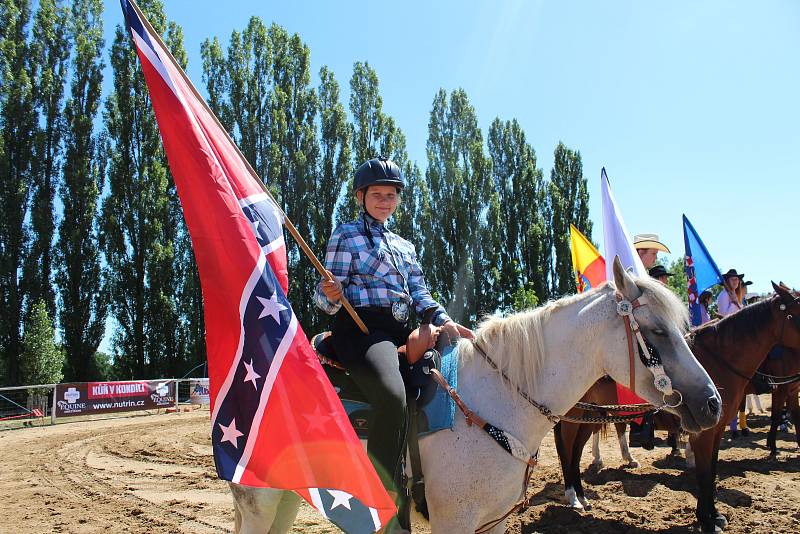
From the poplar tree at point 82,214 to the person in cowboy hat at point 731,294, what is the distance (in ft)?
87.0

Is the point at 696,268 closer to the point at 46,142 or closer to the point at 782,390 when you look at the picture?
the point at 782,390

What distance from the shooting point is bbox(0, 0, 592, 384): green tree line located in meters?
24.7

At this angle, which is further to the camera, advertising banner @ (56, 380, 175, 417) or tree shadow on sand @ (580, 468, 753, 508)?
advertising banner @ (56, 380, 175, 417)

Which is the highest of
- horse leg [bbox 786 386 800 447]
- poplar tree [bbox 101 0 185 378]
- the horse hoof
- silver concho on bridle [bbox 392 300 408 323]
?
poplar tree [bbox 101 0 185 378]

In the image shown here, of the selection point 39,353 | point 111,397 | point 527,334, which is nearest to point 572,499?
point 527,334

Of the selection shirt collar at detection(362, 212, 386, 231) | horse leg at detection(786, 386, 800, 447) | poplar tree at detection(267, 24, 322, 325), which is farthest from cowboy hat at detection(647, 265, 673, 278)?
poplar tree at detection(267, 24, 322, 325)

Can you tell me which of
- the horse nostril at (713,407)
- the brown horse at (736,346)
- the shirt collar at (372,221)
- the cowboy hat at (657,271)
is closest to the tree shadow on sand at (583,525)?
the brown horse at (736,346)

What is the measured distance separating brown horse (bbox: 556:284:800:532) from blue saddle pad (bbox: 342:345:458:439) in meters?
Result: 3.96

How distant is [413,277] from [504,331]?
74cm

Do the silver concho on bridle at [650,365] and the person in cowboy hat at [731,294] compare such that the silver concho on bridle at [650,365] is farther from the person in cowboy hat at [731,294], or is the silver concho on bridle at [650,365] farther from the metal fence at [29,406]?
the metal fence at [29,406]

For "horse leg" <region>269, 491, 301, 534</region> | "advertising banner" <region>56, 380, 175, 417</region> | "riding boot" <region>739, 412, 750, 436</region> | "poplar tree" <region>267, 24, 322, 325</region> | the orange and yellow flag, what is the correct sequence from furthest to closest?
"poplar tree" <region>267, 24, 322, 325</region> < "advertising banner" <region>56, 380, 175, 417</region> < "riding boot" <region>739, 412, 750, 436</region> < the orange and yellow flag < "horse leg" <region>269, 491, 301, 534</region>

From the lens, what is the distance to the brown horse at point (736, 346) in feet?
20.3

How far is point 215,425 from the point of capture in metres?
2.62

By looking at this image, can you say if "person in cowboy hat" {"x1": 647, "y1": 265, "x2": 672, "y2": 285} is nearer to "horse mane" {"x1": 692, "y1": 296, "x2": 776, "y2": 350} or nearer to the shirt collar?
"horse mane" {"x1": 692, "y1": 296, "x2": 776, "y2": 350}
